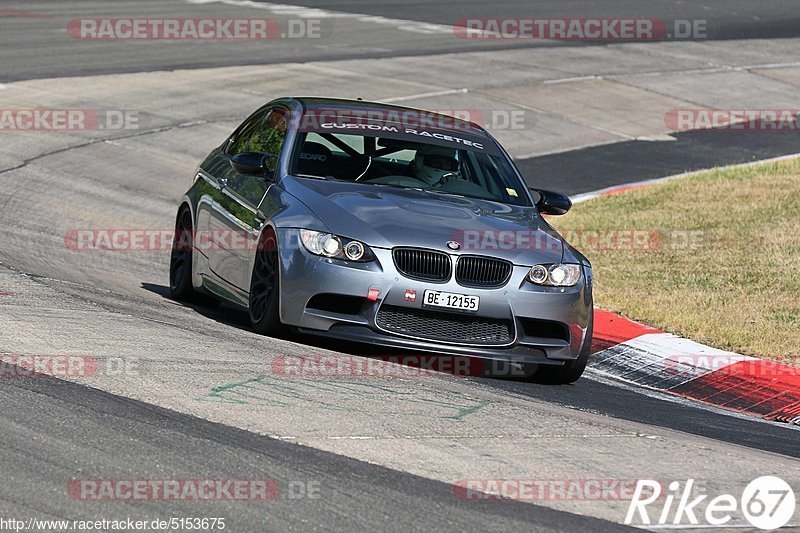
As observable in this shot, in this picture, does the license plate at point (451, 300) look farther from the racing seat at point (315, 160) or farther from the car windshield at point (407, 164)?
the racing seat at point (315, 160)

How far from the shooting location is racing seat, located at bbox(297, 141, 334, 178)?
9.49 metres

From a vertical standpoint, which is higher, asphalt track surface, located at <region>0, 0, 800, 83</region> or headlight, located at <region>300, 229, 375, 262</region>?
headlight, located at <region>300, 229, 375, 262</region>

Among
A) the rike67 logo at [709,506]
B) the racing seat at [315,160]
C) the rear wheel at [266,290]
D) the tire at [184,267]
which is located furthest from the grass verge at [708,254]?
the rike67 logo at [709,506]

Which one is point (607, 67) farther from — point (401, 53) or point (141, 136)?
point (141, 136)

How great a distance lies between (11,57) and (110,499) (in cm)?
1919

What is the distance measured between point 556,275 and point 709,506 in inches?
120

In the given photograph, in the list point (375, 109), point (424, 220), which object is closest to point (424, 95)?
point (375, 109)

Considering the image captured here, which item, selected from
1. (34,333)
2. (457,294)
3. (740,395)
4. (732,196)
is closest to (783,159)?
(732,196)

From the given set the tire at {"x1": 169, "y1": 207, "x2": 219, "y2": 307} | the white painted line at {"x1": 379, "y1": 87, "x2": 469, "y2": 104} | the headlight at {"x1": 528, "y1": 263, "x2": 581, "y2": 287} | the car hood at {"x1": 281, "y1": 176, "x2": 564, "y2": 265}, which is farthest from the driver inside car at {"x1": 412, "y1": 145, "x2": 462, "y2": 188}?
the white painted line at {"x1": 379, "y1": 87, "x2": 469, "y2": 104}

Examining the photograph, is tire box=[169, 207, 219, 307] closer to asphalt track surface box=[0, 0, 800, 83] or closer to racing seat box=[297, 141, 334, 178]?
racing seat box=[297, 141, 334, 178]

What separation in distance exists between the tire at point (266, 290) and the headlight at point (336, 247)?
30 centimetres

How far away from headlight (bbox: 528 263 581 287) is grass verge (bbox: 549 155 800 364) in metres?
1.92

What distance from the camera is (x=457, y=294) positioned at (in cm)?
831

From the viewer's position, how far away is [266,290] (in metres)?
8.77
